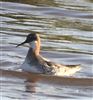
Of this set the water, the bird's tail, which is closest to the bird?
the bird's tail

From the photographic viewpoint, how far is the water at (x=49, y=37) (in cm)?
1416

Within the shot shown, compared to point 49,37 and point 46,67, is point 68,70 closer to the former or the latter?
point 46,67

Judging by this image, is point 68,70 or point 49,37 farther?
point 49,37

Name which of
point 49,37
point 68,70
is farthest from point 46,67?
point 49,37

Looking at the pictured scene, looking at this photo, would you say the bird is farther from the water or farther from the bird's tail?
the water

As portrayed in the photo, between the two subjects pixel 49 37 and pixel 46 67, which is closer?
pixel 46 67

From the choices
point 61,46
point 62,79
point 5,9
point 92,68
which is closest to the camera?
point 62,79

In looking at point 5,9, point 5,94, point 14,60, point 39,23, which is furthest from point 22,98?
point 5,9

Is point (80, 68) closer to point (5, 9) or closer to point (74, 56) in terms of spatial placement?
point (74, 56)

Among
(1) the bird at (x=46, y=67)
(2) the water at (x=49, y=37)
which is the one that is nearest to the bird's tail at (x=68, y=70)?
(1) the bird at (x=46, y=67)

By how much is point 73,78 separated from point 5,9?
26.5 ft

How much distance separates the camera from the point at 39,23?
21547 mm

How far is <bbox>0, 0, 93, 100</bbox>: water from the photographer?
1416 centimetres

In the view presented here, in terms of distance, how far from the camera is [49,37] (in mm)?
19922
